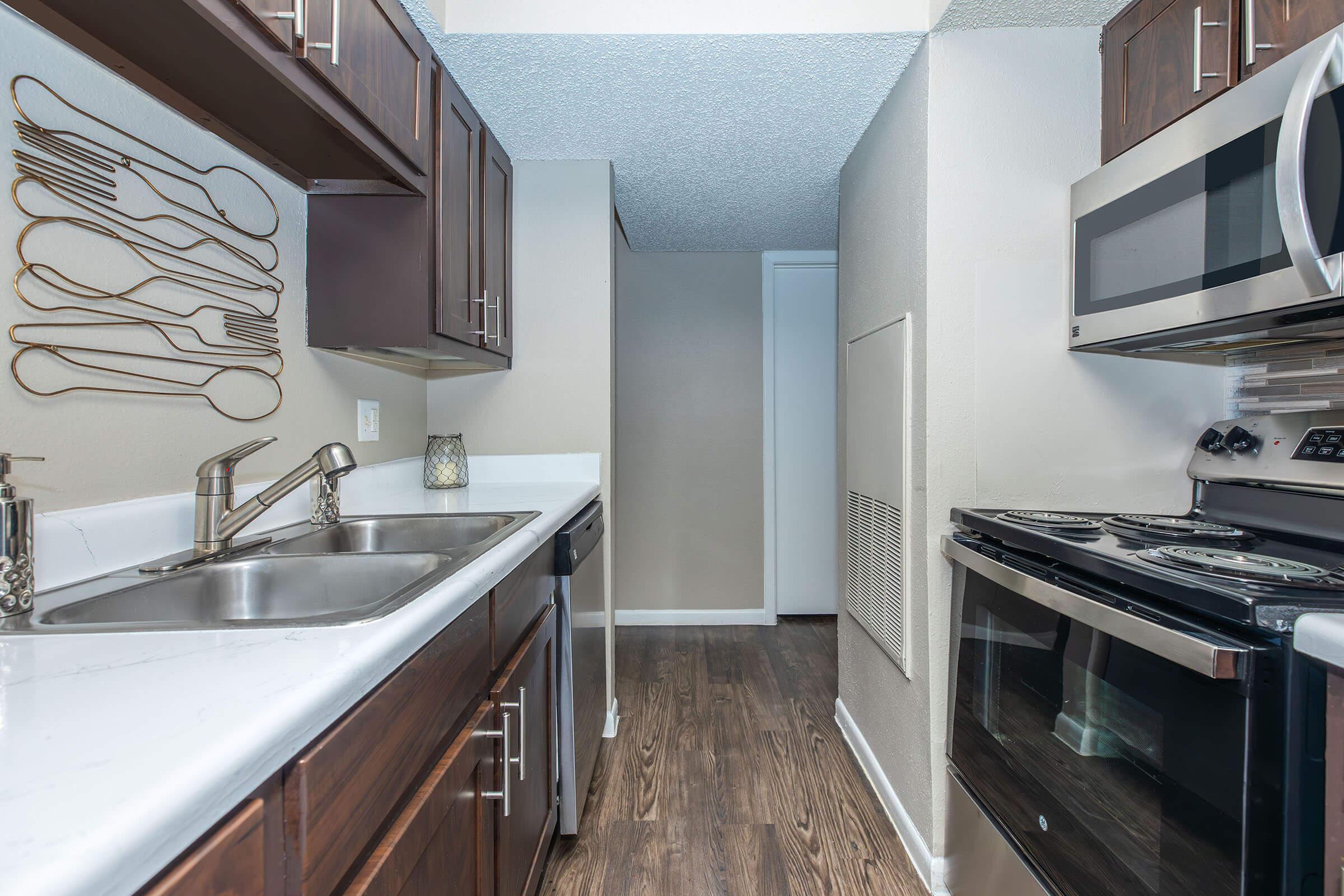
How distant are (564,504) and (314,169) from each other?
3.15 ft

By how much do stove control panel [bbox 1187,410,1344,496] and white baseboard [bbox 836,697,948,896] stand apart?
1097mm

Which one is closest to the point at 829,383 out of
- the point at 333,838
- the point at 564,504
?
the point at 564,504

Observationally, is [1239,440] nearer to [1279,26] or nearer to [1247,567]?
[1247,567]

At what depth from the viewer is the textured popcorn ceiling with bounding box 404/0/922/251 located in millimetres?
1679

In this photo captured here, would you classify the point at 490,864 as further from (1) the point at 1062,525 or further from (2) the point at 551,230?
(2) the point at 551,230

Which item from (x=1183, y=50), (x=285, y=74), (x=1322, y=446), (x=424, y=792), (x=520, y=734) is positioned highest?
(x=1183, y=50)

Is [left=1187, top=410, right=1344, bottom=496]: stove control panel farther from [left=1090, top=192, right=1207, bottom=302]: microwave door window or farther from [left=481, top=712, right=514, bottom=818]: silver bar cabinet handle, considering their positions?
[left=481, top=712, right=514, bottom=818]: silver bar cabinet handle

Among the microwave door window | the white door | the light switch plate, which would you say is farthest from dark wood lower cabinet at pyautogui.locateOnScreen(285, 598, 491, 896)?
the white door

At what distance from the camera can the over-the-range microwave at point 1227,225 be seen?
3.19 feet

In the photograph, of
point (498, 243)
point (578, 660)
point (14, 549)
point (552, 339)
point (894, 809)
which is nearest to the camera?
point (14, 549)

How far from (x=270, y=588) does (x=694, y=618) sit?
286 centimetres

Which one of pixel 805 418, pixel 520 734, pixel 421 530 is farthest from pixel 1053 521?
pixel 805 418

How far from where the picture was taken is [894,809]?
6.06 feet

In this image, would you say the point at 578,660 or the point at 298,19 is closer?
the point at 298,19
